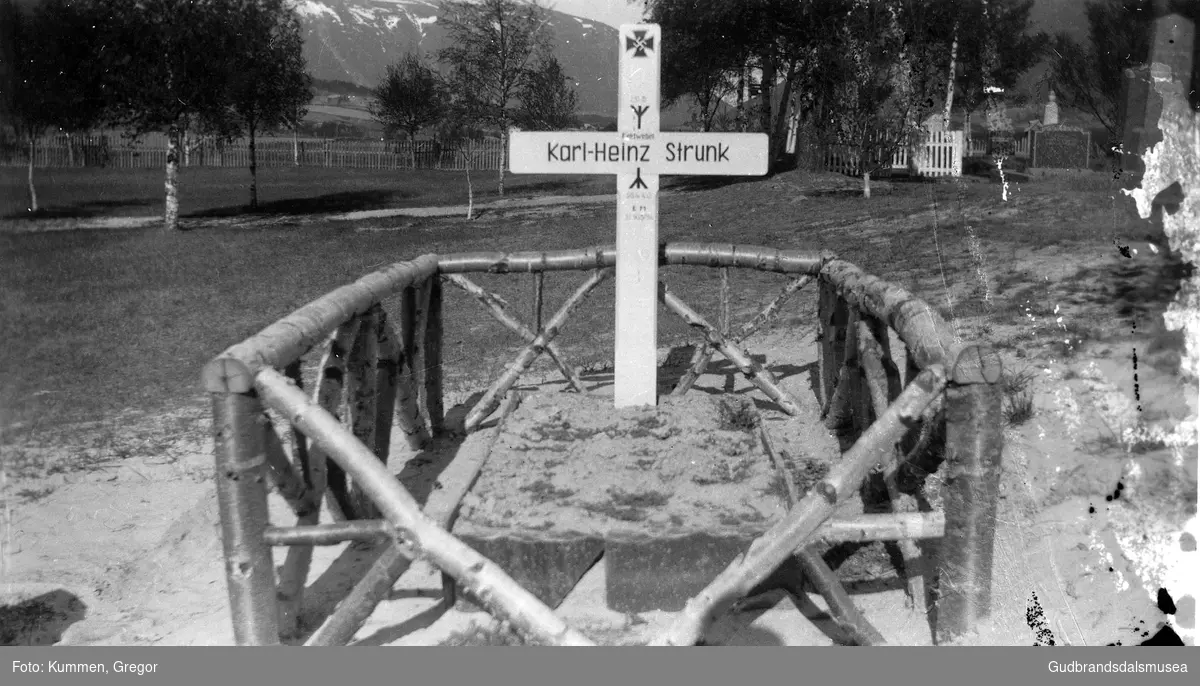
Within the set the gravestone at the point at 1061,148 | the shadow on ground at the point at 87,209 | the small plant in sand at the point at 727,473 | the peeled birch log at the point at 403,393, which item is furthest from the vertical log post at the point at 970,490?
the shadow on ground at the point at 87,209

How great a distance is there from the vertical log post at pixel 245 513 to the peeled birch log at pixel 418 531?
9 centimetres

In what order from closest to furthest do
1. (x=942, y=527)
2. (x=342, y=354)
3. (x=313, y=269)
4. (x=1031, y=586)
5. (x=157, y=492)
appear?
(x=942, y=527) < (x=1031, y=586) < (x=342, y=354) < (x=157, y=492) < (x=313, y=269)

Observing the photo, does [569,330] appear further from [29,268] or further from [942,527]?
[29,268]

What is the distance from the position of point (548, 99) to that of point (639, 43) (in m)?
6.36

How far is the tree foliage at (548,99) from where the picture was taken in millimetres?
9977

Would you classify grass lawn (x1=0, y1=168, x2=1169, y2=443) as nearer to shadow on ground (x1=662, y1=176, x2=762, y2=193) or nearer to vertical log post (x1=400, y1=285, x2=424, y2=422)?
shadow on ground (x1=662, y1=176, x2=762, y2=193)

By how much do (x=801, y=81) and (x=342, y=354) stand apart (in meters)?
9.65

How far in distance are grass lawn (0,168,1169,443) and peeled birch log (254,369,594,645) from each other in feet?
13.7

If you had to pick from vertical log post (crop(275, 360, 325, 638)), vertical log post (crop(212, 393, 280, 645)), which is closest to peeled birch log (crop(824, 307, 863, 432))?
vertical log post (crop(275, 360, 325, 638))

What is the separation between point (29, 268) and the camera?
12312 millimetres

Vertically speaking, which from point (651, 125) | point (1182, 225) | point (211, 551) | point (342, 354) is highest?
point (651, 125)

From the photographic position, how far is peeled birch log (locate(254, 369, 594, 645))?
2709 millimetres

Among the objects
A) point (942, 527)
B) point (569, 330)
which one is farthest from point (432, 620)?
point (569, 330)

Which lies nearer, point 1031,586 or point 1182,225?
point 1031,586
